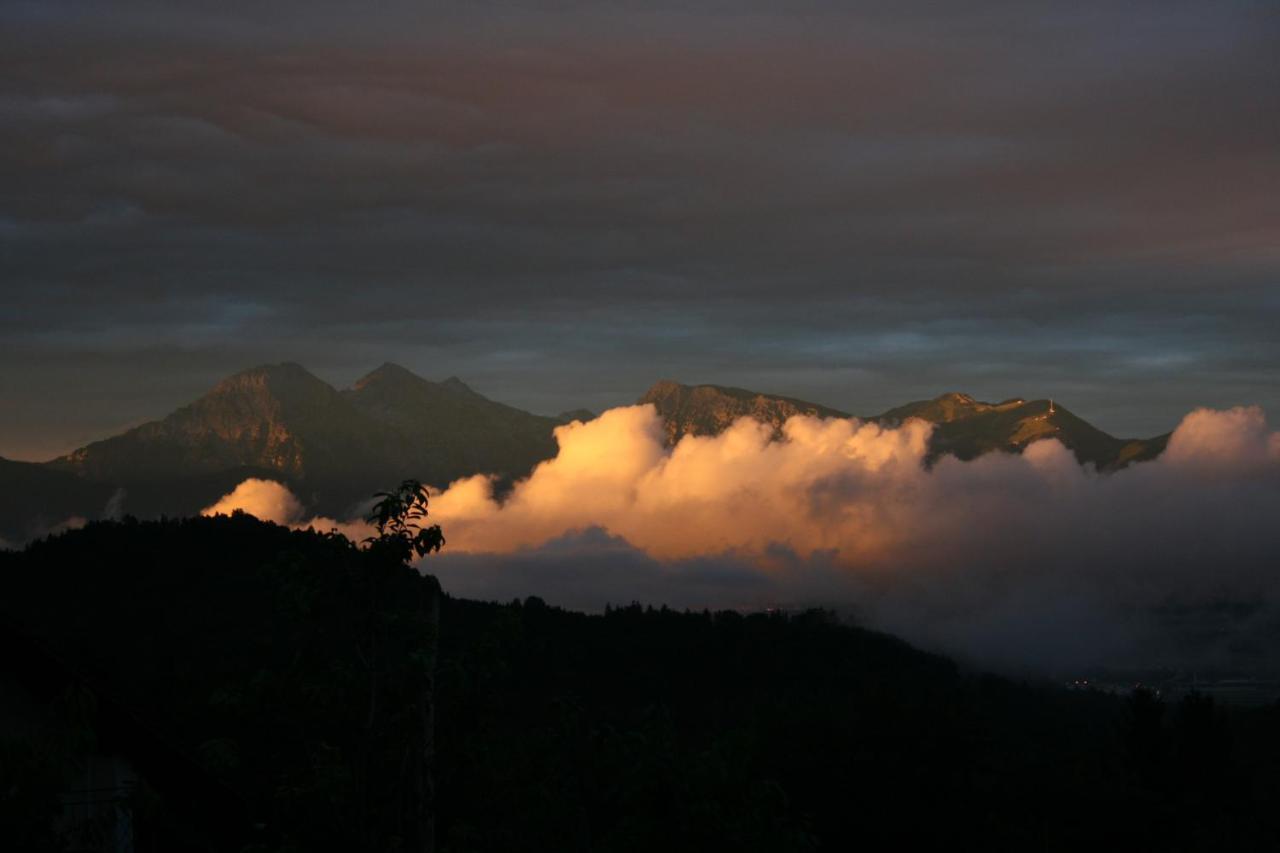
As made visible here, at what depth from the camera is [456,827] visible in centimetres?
1998

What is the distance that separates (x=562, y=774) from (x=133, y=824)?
8.88 meters

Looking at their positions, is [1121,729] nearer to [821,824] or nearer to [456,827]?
[821,824]

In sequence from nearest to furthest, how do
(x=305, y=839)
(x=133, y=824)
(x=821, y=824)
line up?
1. (x=133, y=824)
2. (x=305, y=839)
3. (x=821, y=824)

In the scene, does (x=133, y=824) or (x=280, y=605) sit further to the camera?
(x=280, y=605)

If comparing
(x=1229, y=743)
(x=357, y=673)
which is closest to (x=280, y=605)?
(x=357, y=673)

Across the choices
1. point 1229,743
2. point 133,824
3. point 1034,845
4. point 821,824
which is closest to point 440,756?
point 133,824

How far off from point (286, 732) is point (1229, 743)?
14301 centimetres

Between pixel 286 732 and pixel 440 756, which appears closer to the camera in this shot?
pixel 440 756

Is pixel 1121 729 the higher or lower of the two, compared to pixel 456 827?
lower

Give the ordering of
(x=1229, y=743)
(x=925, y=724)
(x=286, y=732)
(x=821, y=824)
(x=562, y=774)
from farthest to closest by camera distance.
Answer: (x=1229, y=743), (x=925, y=724), (x=821, y=824), (x=562, y=774), (x=286, y=732)

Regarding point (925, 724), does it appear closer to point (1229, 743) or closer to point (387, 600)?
point (1229, 743)

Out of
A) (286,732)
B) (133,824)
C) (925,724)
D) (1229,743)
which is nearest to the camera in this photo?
(133,824)

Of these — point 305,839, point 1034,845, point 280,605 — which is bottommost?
point 1034,845

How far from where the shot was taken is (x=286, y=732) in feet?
74.4
